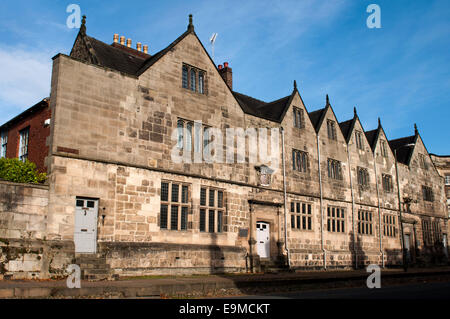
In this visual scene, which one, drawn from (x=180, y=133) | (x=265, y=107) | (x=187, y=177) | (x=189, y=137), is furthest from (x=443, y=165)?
(x=180, y=133)

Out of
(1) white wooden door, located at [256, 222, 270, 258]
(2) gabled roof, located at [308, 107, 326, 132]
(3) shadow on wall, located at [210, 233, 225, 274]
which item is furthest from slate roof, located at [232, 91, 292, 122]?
(3) shadow on wall, located at [210, 233, 225, 274]

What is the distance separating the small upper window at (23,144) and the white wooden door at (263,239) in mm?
12536

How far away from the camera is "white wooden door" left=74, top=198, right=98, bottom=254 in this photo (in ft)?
57.1

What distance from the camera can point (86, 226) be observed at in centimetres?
1764

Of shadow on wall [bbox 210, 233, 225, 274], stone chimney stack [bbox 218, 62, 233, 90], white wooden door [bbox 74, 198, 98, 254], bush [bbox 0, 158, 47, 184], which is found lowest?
shadow on wall [bbox 210, 233, 225, 274]

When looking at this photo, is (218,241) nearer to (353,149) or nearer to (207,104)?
(207,104)

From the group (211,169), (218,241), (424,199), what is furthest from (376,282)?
(424,199)

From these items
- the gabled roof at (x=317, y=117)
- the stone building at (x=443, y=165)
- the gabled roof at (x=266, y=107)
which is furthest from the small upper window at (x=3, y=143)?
the stone building at (x=443, y=165)

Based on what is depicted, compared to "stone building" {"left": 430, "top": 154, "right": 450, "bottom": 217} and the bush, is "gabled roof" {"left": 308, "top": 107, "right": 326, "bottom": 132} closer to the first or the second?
the bush

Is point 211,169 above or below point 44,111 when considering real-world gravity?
below

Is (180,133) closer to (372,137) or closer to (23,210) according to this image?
(23,210)

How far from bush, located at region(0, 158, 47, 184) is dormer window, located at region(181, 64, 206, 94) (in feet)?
28.2

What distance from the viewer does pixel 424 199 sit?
4050 cm

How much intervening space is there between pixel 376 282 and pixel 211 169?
9227 millimetres
